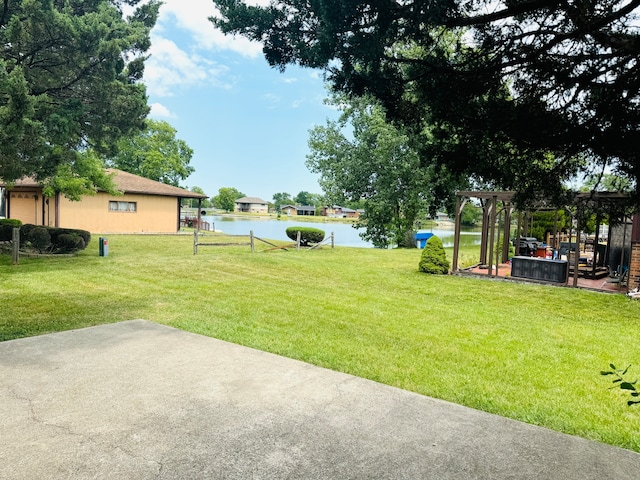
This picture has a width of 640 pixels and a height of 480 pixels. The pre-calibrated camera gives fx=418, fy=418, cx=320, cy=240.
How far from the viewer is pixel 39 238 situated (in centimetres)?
1418

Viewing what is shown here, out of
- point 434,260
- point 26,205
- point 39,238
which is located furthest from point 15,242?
point 26,205

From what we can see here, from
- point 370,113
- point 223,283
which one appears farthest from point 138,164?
point 223,283

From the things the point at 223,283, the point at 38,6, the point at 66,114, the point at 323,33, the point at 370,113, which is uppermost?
the point at 370,113

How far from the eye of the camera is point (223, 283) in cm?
1040

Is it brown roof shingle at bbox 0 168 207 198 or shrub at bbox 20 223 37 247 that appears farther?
brown roof shingle at bbox 0 168 207 198

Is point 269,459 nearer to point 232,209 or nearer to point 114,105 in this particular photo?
point 114,105

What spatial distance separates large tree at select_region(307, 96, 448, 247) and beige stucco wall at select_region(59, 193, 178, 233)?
34.6 feet

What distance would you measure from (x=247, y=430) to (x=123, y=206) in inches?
1054

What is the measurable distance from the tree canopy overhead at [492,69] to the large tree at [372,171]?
2030 cm

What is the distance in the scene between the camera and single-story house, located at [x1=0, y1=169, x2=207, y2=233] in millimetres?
24203

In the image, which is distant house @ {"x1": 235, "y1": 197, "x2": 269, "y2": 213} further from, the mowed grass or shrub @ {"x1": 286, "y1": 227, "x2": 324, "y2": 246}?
the mowed grass

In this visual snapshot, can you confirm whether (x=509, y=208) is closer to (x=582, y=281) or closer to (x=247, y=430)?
(x=582, y=281)

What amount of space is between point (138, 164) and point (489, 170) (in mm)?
42057

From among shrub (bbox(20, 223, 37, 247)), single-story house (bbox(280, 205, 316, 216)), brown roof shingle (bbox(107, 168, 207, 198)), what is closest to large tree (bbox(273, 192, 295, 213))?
single-story house (bbox(280, 205, 316, 216))
